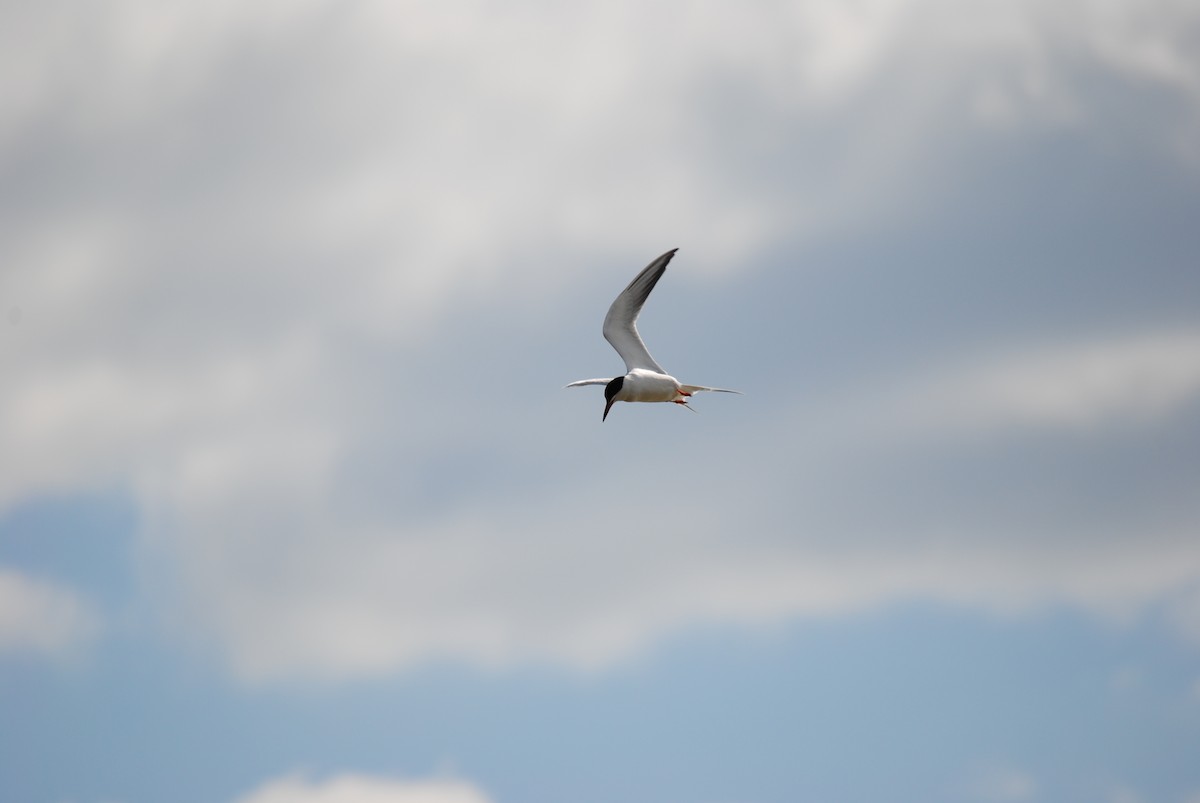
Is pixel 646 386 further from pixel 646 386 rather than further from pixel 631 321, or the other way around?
pixel 631 321

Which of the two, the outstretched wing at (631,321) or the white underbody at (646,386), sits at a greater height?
the outstretched wing at (631,321)

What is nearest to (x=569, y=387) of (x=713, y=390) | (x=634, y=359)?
(x=634, y=359)

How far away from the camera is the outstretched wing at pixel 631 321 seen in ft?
111

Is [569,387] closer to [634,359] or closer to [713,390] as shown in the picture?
[634,359]

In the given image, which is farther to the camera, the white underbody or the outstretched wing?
the outstretched wing

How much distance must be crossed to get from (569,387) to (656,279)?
3.84 metres

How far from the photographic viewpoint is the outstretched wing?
Answer: 111ft

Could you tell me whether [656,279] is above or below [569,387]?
above

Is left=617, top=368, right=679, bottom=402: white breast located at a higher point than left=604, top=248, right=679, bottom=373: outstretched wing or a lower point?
lower

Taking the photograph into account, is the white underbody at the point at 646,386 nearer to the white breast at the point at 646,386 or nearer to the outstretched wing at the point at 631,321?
the white breast at the point at 646,386

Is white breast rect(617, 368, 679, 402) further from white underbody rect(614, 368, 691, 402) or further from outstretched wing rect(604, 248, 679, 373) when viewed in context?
outstretched wing rect(604, 248, 679, 373)

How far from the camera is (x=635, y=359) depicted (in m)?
34.0

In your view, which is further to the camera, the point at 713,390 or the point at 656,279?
the point at 656,279

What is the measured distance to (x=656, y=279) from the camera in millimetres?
33906
